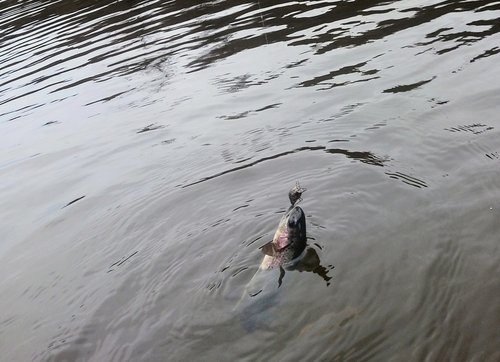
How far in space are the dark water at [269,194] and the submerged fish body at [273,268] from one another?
0.08 meters

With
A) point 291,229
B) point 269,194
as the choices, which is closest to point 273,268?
point 291,229

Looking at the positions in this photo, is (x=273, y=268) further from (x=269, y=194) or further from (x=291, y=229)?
(x=269, y=194)

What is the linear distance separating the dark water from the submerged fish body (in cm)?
8

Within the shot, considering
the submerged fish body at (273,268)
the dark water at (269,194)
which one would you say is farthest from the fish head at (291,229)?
the dark water at (269,194)

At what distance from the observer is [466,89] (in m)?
6.74

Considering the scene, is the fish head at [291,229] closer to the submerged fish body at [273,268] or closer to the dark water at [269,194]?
the submerged fish body at [273,268]

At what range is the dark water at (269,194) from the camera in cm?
389

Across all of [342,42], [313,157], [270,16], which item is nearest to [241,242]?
[313,157]

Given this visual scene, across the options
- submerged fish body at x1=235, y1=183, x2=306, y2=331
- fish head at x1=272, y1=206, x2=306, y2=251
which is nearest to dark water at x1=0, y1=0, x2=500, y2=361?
submerged fish body at x1=235, y1=183, x2=306, y2=331

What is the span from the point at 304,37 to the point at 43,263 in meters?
6.64

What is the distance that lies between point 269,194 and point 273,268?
1.34m

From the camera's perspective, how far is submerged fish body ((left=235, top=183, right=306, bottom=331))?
396 cm

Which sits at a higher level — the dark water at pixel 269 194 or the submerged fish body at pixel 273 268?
the submerged fish body at pixel 273 268

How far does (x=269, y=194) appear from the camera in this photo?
5.51m
